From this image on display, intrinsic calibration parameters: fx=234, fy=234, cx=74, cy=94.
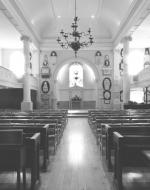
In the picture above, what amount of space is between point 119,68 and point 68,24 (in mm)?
5614

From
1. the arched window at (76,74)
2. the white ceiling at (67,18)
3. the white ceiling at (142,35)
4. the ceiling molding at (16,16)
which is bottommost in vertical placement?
the arched window at (76,74)

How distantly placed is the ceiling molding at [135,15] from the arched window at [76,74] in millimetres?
8786

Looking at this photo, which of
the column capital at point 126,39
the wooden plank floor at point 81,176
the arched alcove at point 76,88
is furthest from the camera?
the arched alcove at point 76,88

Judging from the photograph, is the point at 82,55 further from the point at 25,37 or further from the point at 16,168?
the point at 16,168

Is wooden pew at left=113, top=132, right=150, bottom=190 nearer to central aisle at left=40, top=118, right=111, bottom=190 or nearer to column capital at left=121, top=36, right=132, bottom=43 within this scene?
central aisle at left=40, top=118, right=111, bottom=190

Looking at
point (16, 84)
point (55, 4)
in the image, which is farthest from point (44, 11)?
point (16, 84)

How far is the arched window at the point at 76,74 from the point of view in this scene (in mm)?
23830

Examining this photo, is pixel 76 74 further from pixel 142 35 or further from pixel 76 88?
pixel 142 35

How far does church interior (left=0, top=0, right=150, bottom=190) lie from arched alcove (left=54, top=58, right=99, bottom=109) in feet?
0.33

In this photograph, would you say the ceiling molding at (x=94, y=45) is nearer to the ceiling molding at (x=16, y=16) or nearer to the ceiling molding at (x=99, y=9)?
the ceiling molding at (x=99, y=9)

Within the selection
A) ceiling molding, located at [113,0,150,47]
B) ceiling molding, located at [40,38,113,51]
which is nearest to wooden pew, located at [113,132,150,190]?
ceiling molding, located at [113,0,150,47]

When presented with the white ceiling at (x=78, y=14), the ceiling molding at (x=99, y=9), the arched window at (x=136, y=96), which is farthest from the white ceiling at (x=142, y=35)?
the arched window at (x=136, y=96)

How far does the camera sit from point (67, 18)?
18.2 m

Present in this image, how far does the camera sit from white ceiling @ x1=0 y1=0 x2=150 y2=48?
44.1 feet
